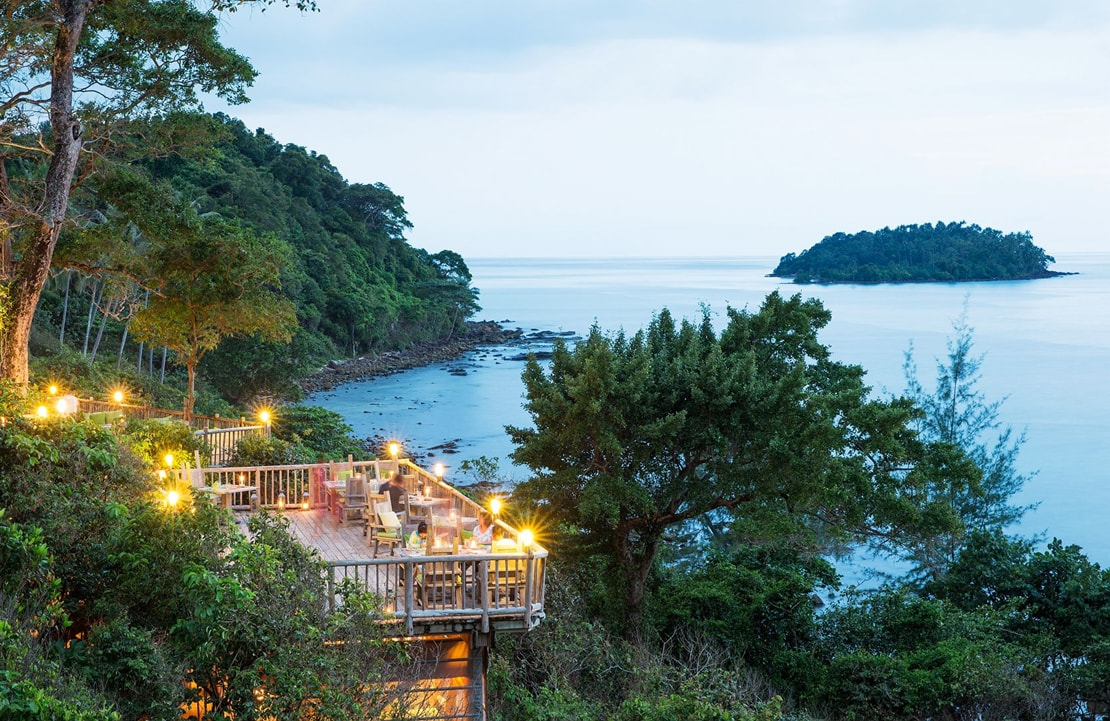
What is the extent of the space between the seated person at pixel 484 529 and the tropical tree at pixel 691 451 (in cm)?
Answer: 305

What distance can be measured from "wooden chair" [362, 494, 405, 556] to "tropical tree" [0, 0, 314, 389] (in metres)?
6.56

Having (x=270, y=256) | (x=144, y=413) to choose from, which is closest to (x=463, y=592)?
(x=144, y=413)

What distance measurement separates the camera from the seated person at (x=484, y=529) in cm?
1187

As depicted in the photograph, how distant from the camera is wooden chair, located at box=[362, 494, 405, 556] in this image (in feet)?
41.7

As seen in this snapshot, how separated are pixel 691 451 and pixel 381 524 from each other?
21.6 feet

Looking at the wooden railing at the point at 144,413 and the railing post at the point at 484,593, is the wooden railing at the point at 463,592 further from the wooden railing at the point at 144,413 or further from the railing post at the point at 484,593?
the wooden railing at the point at 144,413

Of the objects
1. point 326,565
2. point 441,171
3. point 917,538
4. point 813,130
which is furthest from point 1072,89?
point 441,171

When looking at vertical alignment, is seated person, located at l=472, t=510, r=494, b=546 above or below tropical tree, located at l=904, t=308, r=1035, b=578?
above

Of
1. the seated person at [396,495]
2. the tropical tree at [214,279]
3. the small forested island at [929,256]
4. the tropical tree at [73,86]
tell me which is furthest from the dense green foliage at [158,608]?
the small forested island at [929,256]

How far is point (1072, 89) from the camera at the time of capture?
68.6 m

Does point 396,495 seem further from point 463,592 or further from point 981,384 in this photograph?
point 981,384

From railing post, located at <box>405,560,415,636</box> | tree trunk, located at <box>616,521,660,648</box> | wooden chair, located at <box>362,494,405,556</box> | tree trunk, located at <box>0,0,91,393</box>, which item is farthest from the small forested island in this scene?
railing post, located at <box>405,560,415,636</box>

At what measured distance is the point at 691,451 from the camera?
17359mm

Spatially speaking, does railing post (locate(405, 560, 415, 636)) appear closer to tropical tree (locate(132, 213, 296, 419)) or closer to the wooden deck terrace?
the wooden deck terrace
